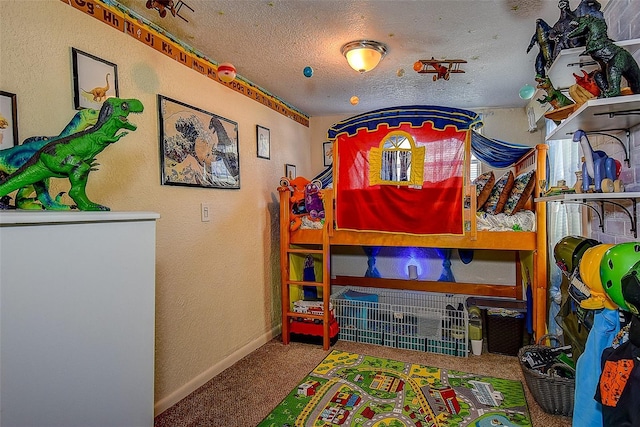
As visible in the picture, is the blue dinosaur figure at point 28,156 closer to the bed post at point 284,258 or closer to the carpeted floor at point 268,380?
the carpeted floor at point 268,380

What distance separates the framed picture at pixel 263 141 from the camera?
3.17m

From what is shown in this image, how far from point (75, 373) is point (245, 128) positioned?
7.77ft

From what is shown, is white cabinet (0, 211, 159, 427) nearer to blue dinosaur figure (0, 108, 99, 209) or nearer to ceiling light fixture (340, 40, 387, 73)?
blue dinosaur figure (0, 108, 99, 209)

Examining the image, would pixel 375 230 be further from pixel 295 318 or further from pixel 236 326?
pixel 236 326

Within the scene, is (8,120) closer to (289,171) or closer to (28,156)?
(28,156)

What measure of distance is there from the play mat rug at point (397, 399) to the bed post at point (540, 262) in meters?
0.47

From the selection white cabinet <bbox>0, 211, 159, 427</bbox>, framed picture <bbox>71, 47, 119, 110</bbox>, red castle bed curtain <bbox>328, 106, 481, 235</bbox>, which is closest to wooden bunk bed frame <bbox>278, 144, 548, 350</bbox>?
red castle bed curtain <bbox>328, 106, 481, 235</bbox>

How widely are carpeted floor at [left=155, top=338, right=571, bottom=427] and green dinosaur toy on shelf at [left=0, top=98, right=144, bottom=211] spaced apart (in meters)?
1.45

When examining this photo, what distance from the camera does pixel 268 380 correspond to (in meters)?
2.52

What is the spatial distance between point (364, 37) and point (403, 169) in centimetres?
101

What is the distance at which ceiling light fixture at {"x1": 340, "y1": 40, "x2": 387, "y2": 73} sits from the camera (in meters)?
2.28

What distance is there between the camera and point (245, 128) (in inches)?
118

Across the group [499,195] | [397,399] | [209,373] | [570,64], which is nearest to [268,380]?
[209,373]

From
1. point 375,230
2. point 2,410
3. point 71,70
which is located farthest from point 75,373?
point 375,230
